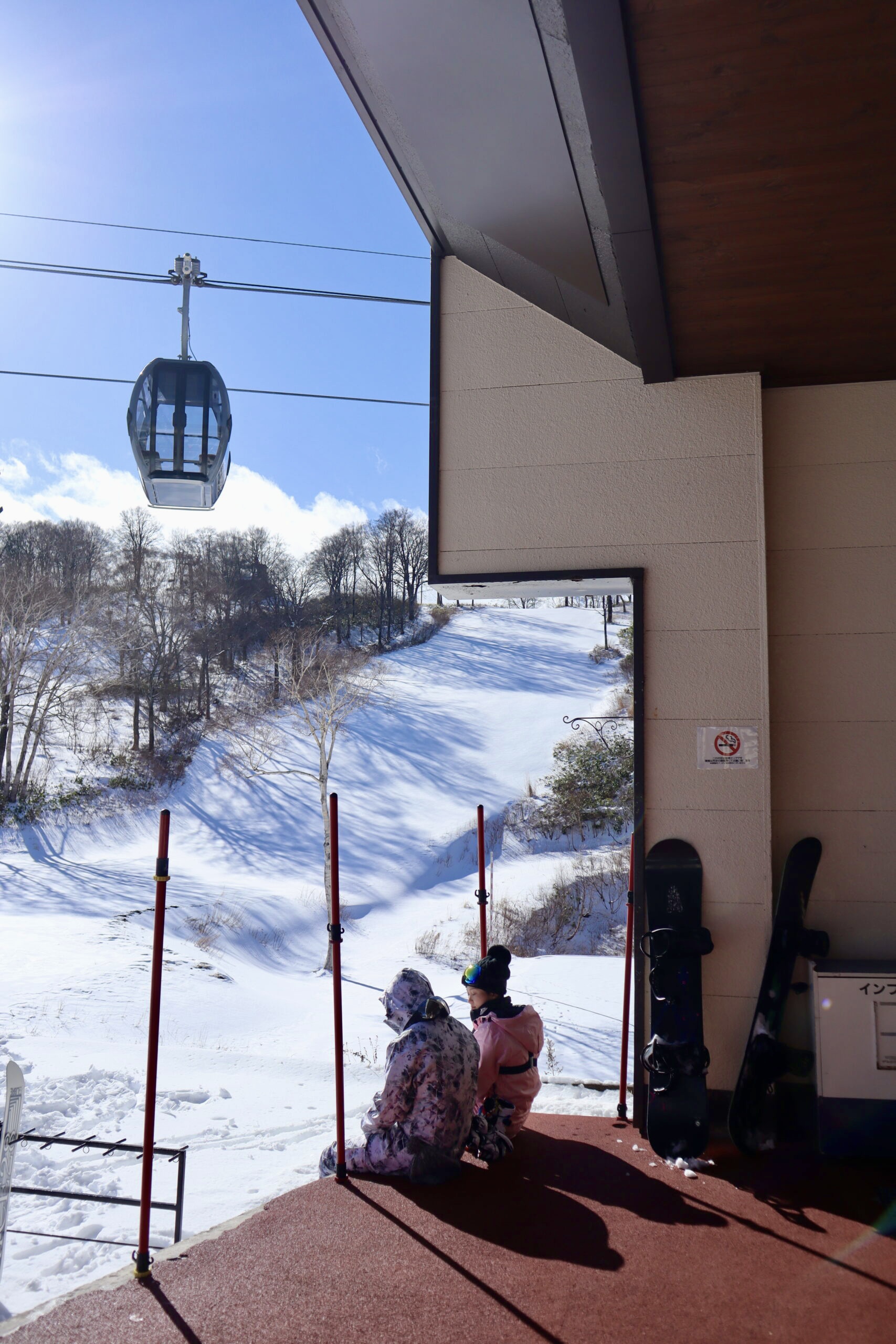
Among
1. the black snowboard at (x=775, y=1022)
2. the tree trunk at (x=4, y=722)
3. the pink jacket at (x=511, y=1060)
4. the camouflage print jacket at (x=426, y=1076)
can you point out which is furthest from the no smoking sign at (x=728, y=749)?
the tree trunk at (x=4, y=722)

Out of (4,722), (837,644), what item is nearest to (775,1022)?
(837,644)

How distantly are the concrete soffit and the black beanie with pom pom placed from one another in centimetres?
264

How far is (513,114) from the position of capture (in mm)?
2900

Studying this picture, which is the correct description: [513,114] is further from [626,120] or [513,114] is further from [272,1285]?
[272,1285]

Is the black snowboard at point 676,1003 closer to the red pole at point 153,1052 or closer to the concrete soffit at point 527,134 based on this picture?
the red pole at point 153,1052

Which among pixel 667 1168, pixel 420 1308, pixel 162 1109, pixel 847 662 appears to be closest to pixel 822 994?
pixel 667 1168

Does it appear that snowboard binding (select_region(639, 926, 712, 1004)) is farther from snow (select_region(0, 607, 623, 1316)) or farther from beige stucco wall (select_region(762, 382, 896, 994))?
snow (select_region(0, 607, 623, 1316))

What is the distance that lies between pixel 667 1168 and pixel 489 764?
1991 centimetres

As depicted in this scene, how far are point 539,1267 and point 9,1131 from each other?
1.93 meters

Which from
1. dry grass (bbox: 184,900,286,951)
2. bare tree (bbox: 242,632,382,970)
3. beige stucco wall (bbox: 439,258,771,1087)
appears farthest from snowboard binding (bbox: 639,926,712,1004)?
dry grass (bbox: 184,900,286,951)

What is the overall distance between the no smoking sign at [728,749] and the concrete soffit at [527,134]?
1.62 metres

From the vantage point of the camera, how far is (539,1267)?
102 inches

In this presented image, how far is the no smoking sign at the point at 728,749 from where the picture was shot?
12.3ft

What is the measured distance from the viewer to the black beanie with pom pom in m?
3.62
